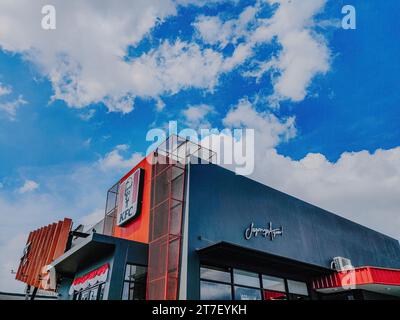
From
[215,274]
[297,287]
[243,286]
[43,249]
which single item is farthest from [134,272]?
[43,249]

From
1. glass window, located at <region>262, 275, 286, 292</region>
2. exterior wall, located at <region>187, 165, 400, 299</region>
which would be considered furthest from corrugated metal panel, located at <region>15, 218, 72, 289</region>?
glass window, located at <region>262, 275, 286, 292</region>

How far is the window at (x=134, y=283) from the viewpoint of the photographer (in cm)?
1170

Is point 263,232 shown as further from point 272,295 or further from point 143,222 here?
point 143,222

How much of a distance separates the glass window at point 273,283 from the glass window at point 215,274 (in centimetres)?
215

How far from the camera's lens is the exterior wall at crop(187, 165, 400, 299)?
1233cm

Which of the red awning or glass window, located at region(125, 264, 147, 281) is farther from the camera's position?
the red awning

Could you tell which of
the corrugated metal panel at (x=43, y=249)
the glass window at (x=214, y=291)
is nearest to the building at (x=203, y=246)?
the glass window at (x=214, y=291)

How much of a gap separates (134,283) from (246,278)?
14.1ft

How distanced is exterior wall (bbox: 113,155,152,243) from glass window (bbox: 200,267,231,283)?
2585 millimetres

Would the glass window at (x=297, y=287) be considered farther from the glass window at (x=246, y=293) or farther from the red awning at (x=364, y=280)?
the glass window at (x=246, y=293)

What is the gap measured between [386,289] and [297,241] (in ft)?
13.7

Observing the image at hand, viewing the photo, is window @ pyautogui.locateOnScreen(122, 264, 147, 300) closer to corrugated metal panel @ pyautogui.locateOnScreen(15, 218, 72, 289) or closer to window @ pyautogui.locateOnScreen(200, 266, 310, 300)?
window @ pyautogui.locateOnScreen(200, 266, 310, 300)

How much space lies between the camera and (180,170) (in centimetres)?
1302
